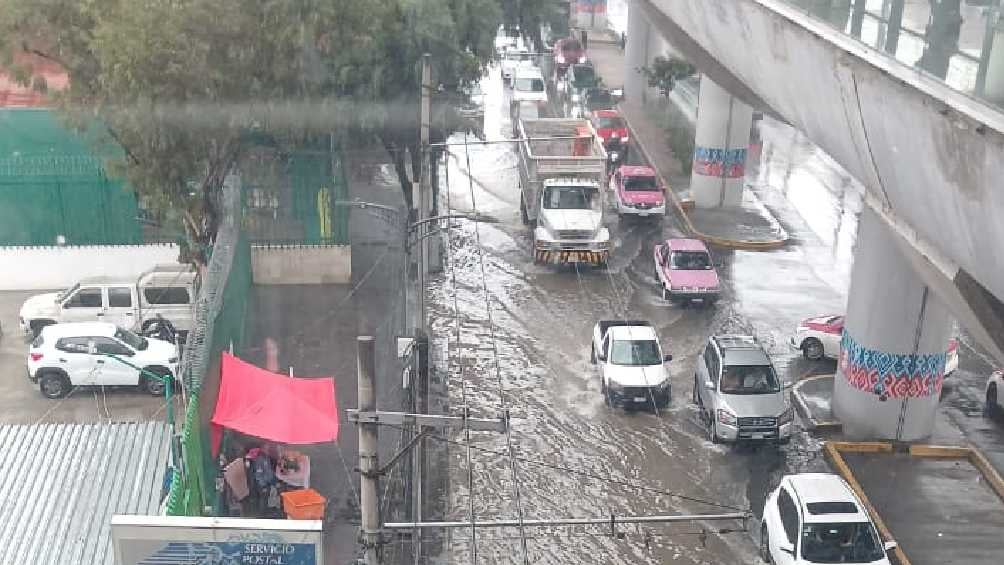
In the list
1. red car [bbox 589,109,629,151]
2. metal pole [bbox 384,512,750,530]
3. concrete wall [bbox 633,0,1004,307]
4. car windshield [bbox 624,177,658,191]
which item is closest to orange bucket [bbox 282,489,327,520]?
metal pole [bbox 384,512,750,530]

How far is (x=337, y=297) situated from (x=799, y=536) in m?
12.6

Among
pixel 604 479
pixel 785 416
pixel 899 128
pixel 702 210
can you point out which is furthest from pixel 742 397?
pixel 702 210

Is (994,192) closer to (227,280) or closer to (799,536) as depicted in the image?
(799,536)

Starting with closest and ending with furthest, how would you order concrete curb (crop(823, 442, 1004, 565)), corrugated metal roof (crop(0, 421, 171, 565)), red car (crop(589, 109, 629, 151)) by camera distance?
corrugated metal roof (crop(0, 421, 171, 565)) < concrete curb (crop(823, 442, 1004, 565)) < red car (crop(589, 109, 629, 151))

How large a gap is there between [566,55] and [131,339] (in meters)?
36.1

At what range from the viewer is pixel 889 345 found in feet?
57.1

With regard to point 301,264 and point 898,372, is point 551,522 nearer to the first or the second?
point 898,372

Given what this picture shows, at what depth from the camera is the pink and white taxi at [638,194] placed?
29047mm

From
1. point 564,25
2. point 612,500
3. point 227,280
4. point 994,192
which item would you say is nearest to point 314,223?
point 227,280

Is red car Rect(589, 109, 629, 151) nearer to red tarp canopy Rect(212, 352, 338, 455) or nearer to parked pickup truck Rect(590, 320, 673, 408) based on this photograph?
parked pickup truck Rect(590, 320, 673, 408)

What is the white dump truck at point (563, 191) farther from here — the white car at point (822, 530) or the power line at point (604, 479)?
the white car at point (822, 530)

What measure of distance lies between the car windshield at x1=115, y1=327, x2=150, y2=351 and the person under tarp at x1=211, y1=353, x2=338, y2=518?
165 inches

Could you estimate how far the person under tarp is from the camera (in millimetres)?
14688

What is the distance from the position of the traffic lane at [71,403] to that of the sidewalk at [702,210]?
1535cm
